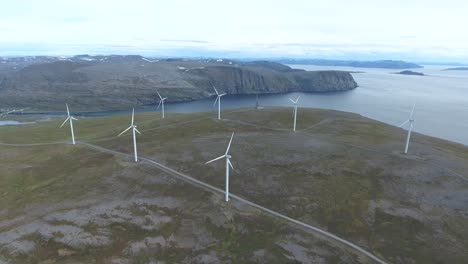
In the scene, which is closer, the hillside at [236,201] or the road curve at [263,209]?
the road curve at [263,209]

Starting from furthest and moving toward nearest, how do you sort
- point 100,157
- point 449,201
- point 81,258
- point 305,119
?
point 305,119 < point 100,157 < point 449,201 < point 81,258

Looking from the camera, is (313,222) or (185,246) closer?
(185,246)

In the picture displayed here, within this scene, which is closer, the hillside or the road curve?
the road curve

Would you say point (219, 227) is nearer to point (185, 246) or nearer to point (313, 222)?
point (185, 246)

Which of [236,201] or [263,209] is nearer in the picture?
[263,209]

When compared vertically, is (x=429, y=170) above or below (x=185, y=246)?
above

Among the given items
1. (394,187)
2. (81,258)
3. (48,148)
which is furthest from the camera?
(48,148)

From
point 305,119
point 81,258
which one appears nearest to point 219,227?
point 81,258

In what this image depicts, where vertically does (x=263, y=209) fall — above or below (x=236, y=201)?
below
